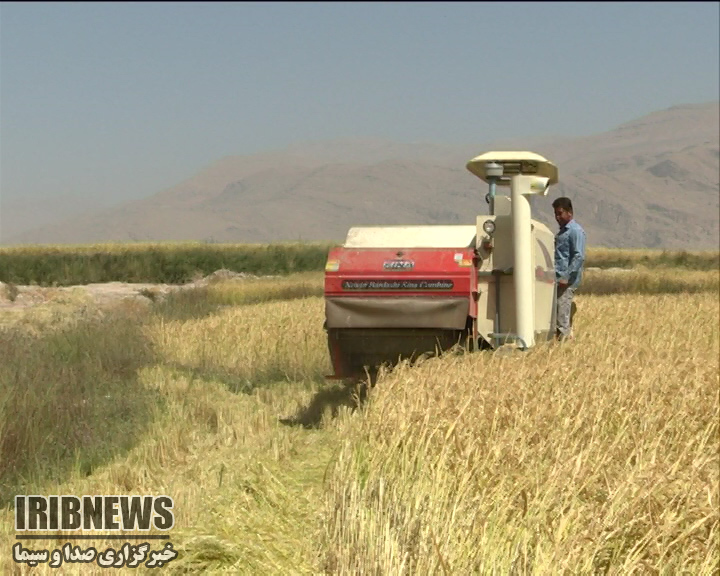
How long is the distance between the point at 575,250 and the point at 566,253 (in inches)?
4.2

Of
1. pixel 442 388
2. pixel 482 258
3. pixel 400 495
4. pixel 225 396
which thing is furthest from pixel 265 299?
pixel 400 495

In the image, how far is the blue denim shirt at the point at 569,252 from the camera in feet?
34.7

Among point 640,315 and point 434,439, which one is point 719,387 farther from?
point 640,315

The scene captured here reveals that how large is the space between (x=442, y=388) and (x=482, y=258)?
241 cm

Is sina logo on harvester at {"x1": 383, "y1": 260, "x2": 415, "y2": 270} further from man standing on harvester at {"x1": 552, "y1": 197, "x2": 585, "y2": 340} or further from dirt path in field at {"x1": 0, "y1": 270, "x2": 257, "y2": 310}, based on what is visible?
dirt path in field at {"x1": 0, "y1": 270, "x2": 257, "y2": 310}

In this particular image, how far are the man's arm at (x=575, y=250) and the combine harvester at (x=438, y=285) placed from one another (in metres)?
0.92

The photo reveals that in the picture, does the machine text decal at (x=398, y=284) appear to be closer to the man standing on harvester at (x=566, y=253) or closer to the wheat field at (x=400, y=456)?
the wheat field at (x=400, y=456)

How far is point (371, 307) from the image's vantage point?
9109mm
